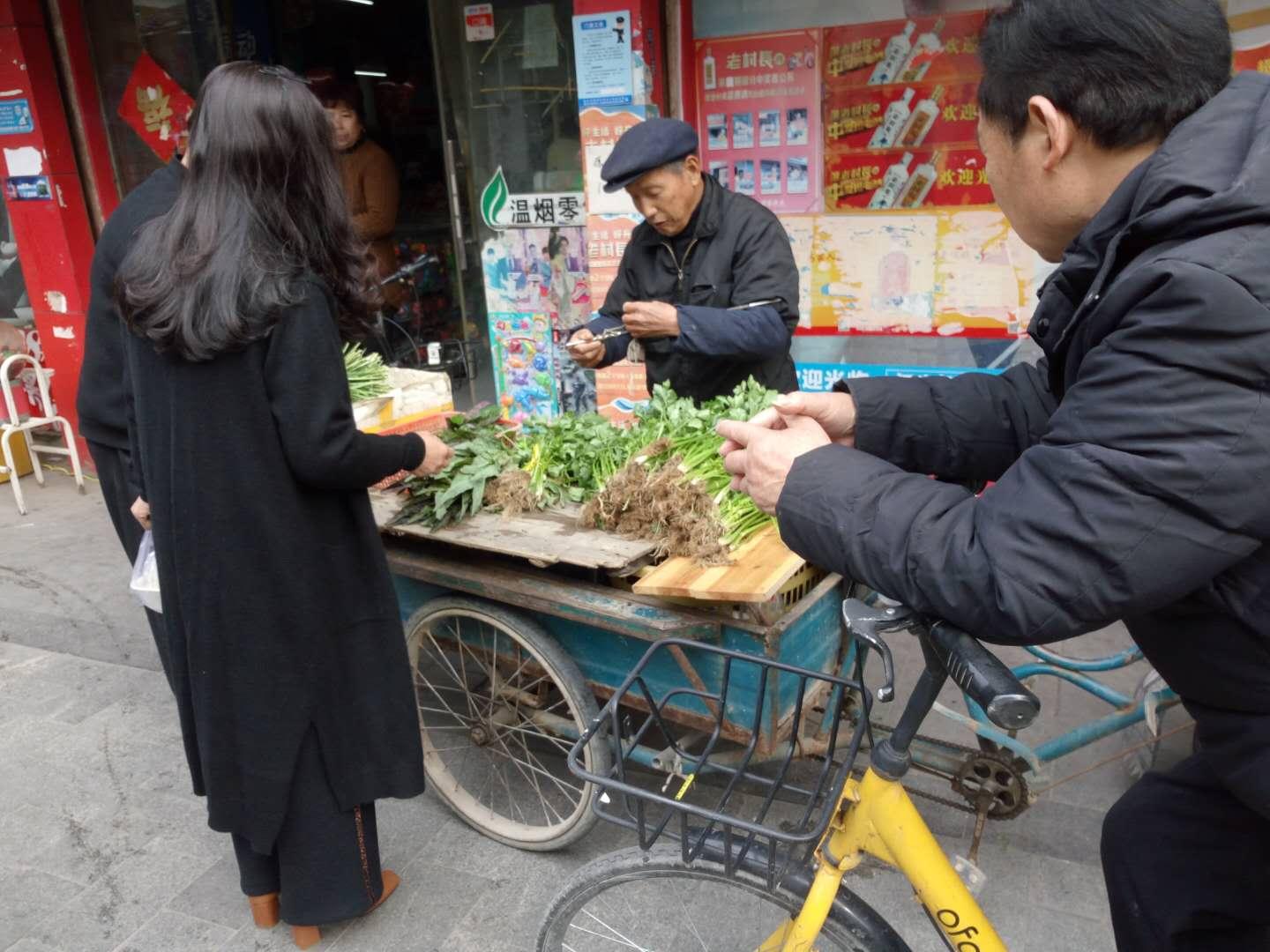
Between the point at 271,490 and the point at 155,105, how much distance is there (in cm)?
590

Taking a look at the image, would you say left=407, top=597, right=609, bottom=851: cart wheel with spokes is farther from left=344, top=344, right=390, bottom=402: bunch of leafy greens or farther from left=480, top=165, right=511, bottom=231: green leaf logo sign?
left=480, top=165, right=511, bottom=231: green leaf logo sign

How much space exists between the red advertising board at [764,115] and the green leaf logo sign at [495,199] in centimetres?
142

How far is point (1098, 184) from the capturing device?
1328 millimetres

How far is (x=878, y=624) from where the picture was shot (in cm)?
144

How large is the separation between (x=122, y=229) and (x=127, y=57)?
5.35 m

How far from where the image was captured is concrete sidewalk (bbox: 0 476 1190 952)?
274 cm

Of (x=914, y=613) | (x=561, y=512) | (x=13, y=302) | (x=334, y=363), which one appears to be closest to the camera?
(x=914, y=613)

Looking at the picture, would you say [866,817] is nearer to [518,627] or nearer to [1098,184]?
[1098,184]

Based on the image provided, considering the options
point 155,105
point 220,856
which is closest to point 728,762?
point 220,856

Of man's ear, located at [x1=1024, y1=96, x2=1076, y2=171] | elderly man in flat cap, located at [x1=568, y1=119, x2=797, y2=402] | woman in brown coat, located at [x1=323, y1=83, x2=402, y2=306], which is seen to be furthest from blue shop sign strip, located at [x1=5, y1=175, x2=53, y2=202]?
man's ear, located at [x1=1024, y1=96, x2=1076, y2=171]

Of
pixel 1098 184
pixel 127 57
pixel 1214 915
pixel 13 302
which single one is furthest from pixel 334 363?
pixel 13 302

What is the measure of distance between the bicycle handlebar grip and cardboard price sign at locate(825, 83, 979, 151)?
12.4 feet

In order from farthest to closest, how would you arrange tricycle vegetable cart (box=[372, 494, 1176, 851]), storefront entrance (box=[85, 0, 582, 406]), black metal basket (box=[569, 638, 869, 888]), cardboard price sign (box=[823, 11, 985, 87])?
storefront entrance (box=[85, 0, 582, 406]), cardboard price sign (box=[823, 11, 985, 87]), tricycle vegetable cart (box=[372, 494, 1176, 851]), black metal basket (box=[569, 638, 869, 888])

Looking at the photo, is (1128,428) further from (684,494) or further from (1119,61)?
(684,494)
